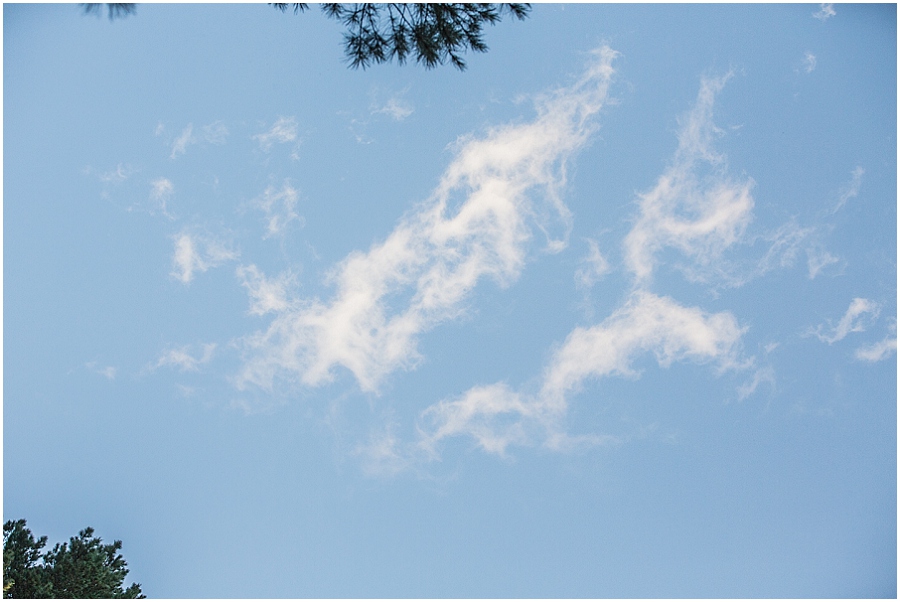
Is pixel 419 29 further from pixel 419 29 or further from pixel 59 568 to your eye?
pixel 59 568

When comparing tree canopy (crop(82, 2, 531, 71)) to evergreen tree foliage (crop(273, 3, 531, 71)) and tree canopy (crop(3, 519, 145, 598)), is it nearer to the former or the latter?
evergreen tree foliage (crop(273, 3, 531, 71))

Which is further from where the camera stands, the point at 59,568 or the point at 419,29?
the point at 59,568

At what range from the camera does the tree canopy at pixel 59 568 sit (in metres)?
9.48

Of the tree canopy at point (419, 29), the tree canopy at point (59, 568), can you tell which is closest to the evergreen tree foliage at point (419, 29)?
the tree canopy at point (419, 29)

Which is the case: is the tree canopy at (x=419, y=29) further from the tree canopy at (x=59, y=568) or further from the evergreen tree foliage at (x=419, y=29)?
the tree canopy at (x=59, y=568)

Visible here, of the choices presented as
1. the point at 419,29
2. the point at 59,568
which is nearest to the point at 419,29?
the point at 419,29

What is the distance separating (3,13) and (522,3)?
450 inches

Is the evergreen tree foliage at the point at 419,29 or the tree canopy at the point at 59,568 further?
the tree canopy at the point at 59,568

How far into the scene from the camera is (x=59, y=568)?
9.73 m

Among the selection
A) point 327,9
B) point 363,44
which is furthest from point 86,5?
point 363,44

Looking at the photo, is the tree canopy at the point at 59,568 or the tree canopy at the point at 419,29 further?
the tree canopy at the point at 59,568

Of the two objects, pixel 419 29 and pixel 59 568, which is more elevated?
pixel 419 29

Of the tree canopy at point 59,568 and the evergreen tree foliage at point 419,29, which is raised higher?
the evergreen tree foliage at point 419,29

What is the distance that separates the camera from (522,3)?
623 cm
